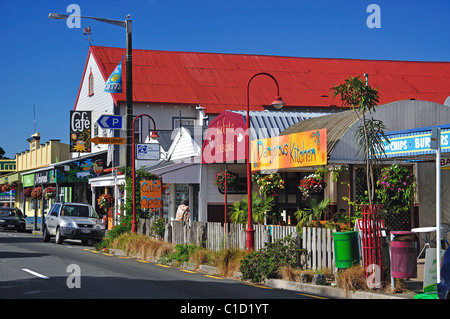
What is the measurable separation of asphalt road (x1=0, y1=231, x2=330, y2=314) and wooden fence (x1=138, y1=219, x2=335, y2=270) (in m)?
1.50

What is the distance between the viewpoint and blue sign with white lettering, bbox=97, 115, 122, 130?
79.2 feet

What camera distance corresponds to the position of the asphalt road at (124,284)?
37.3 feet

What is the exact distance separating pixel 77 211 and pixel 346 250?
17311 millimetres

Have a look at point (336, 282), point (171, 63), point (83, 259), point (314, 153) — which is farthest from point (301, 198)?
point (171, 63)

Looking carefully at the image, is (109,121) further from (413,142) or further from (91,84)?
(91,84)

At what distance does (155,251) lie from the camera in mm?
20375

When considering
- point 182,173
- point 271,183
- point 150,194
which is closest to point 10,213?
point 182,173

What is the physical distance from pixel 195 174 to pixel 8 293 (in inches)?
591

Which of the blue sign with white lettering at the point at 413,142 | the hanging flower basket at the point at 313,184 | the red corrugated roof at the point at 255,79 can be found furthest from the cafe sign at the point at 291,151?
the red corrugated roof at the point at 255,79

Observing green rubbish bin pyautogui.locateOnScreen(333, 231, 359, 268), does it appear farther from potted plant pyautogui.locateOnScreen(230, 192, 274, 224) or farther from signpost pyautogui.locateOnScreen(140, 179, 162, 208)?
signpost pyautogui.locateOnScreen(140, 179, 162, 208)

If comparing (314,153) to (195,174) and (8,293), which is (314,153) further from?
(8,293)

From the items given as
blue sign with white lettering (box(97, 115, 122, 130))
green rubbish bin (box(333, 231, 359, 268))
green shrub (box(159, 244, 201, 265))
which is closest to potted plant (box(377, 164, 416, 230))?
green shrub (box(159, 244, 201, 265))

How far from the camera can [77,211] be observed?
93.0 ft

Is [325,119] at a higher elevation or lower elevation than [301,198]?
higher
